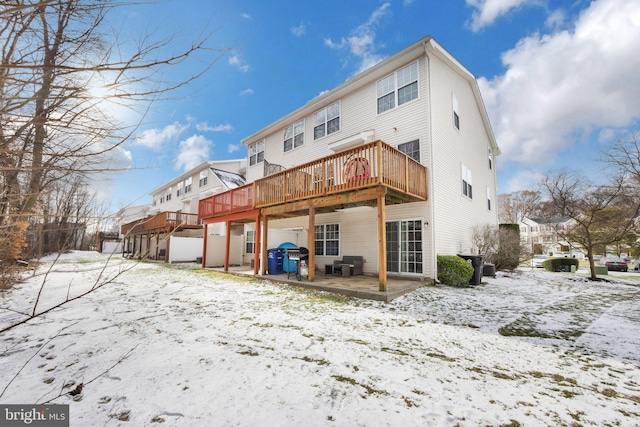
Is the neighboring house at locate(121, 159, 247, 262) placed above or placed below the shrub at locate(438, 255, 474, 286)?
above

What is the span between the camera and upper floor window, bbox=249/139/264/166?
53.4 ft

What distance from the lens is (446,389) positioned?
8.66ft

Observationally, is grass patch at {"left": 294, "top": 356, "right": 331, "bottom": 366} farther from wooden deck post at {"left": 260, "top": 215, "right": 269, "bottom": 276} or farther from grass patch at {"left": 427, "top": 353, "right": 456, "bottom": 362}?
wooden deck post at {"left": 260, "top": 215, "right": 269, "bottom": 276}

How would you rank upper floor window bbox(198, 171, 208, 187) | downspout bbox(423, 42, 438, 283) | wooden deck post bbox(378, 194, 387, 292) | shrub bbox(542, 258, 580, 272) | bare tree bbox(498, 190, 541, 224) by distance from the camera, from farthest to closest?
bare tree bbox(498, 190, 541, 224)
upper floor window bbox(198, 171, 208, 187)
shrub bbox(542, 258, 580, 272)
downspout bbox(423, 42, 438, 283)
wooden deck post bbox(378, 194, 387, 292)

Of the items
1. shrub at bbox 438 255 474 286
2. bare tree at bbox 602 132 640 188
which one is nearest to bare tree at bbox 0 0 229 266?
shrub at bbox 438 255 474 286

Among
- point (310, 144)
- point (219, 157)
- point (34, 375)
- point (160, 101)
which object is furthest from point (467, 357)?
point (219, 157)

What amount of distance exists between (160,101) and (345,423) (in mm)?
2933

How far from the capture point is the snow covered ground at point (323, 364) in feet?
7.38

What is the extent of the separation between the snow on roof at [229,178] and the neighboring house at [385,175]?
21.2 feet

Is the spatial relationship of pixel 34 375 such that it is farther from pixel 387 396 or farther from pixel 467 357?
pixel 467 357

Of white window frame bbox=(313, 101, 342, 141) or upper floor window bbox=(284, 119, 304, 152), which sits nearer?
white window frame bbox=(313, 101, 342, 141)

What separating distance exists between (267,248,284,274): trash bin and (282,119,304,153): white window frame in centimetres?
593

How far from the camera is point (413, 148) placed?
9.64 m

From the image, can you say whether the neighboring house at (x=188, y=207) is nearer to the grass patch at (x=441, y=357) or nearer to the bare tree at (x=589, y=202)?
the grass patch at (x=441, y=357)
